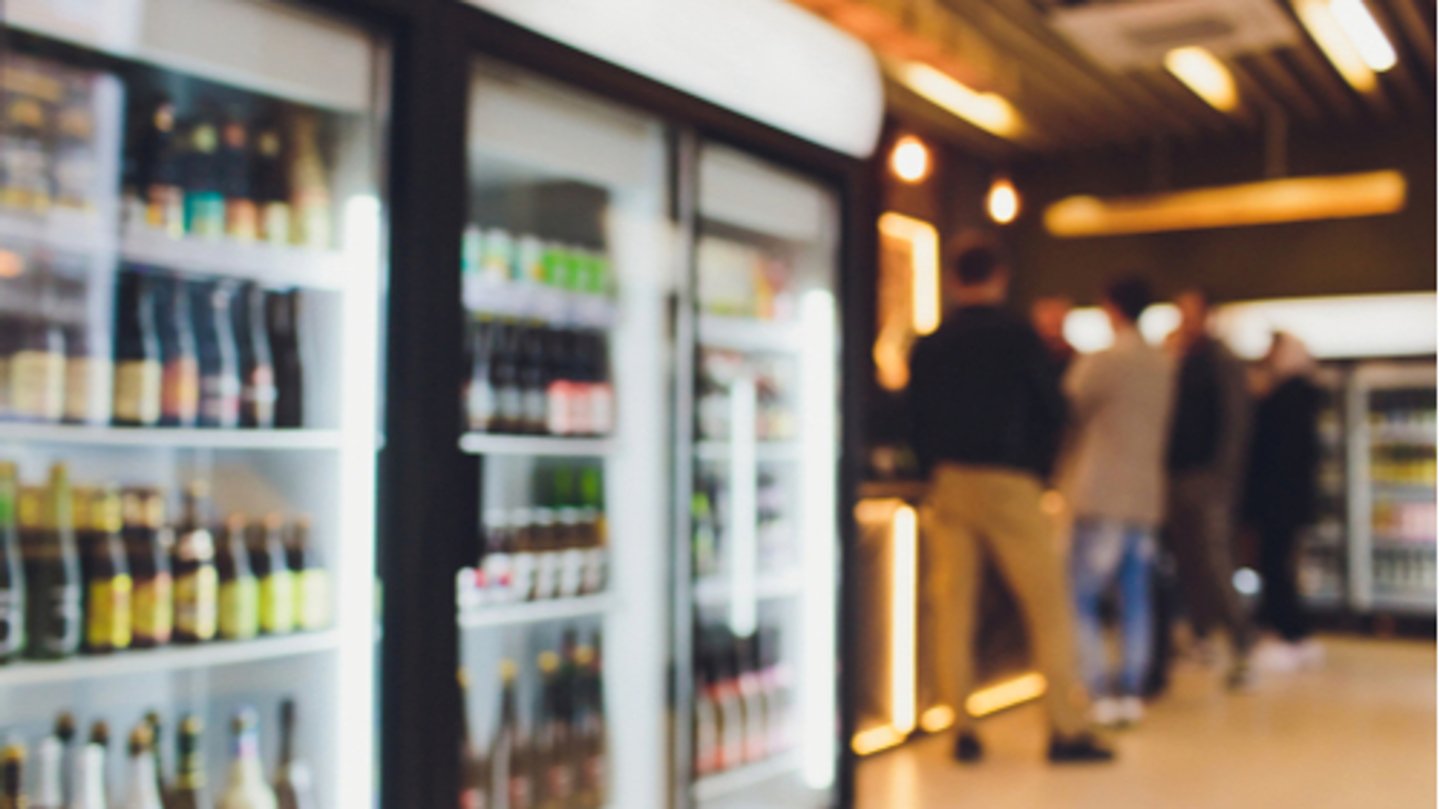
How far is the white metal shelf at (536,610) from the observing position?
99.7 inches

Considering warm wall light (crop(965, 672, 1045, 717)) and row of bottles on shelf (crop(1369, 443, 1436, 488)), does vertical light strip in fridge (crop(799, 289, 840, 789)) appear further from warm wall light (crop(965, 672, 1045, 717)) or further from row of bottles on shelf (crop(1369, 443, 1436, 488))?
row of bottles on shelf (crop(1369, 443, 1436, 488))

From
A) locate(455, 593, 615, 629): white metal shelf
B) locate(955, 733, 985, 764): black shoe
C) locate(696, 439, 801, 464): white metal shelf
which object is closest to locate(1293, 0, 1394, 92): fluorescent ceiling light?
locate(955, 733, 985, 764): black shoe

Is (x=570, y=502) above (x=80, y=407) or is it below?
below

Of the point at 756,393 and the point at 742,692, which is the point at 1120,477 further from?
the point at 742,692

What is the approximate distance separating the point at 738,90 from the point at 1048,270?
19.2 feet

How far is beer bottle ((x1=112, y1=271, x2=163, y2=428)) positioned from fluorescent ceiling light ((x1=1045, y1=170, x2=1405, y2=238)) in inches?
251

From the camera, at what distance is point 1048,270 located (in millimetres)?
8133

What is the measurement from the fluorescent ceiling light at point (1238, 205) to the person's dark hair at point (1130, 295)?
9.63ft

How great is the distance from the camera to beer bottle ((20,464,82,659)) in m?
1.99

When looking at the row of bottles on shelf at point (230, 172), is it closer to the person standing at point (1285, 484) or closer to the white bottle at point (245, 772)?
the white bottle at point (245, 772)

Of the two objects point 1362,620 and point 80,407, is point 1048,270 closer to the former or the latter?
point 1362,620

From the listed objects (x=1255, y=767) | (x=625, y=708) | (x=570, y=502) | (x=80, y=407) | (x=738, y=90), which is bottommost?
(x=1255, y=767)

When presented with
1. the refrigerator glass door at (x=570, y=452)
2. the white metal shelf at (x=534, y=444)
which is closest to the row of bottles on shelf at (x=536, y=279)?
the refrigerator glass door at (x=570, y=452)

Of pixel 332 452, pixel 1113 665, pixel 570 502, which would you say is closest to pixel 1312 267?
pixel 1113 665
